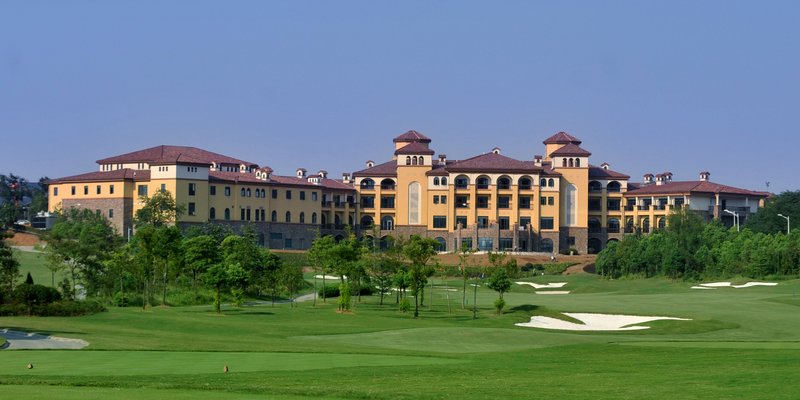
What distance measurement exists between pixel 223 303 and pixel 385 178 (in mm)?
74545

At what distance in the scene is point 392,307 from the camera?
7156 cm

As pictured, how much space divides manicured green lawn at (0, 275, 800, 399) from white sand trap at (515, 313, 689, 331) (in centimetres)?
93

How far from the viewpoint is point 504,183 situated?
452ft

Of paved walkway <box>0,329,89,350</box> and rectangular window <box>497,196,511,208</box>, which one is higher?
rectangular window <box>497,196,511,208</box>

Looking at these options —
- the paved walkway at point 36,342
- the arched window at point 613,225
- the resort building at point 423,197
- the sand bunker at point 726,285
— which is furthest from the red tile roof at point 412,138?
the paved walkway at point 36,342

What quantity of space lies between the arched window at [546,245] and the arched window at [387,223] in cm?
1727

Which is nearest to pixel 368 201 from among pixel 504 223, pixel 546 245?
pixel 504 223

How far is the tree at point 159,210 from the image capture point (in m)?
116

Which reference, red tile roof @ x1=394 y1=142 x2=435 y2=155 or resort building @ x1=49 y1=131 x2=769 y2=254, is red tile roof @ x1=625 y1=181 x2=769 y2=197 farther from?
red tile roof @ x1=394 y1=142 x2=435 y2=155

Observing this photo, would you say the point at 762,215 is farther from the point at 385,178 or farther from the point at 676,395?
the point at 676,395

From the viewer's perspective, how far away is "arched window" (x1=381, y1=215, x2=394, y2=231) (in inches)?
5620

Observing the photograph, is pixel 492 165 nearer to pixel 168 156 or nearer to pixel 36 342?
pixel 168 156

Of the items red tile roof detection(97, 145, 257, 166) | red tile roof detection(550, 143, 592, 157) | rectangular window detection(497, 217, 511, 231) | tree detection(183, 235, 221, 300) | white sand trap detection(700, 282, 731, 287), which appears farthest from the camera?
red tile roof detection(550, 143, 592, 157)

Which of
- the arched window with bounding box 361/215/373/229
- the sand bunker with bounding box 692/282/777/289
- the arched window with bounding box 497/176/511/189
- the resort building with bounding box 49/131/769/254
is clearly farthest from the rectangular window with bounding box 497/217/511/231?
the sand bunker with bounding box 692/282/777/289
